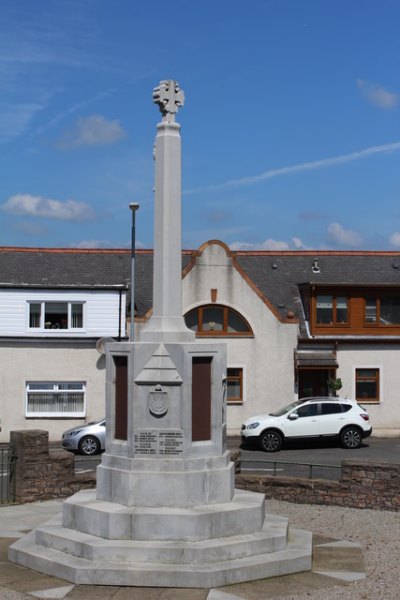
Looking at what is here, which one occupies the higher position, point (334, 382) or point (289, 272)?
point (289, 272)

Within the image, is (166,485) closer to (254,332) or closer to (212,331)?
(212,331)

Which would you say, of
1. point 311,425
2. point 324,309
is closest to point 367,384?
point 324,309

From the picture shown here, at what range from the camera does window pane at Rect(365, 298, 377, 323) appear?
36.8 metres

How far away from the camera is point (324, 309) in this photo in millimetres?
36906

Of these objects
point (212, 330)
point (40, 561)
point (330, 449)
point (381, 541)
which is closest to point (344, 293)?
point (212, 330)

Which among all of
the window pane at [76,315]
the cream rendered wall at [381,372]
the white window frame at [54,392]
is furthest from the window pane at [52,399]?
the cream rendered wall at [381,372]

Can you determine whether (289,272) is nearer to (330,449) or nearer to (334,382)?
(334,382)

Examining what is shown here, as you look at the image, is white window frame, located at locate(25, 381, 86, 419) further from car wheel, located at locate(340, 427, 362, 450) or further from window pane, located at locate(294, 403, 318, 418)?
car wheel, located at locate(340, 427, 362, 450)

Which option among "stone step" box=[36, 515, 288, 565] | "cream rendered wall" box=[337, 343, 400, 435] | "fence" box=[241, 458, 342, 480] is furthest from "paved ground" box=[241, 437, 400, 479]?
"stone step" box=[36, 515, 288, 565]

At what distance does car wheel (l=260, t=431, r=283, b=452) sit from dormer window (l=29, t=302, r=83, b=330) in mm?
8805

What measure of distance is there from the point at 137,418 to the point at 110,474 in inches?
37.9

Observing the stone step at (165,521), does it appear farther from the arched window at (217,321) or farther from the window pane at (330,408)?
the arched window at (217,321)

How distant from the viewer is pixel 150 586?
39.6 ft

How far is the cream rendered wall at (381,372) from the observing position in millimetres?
35969
